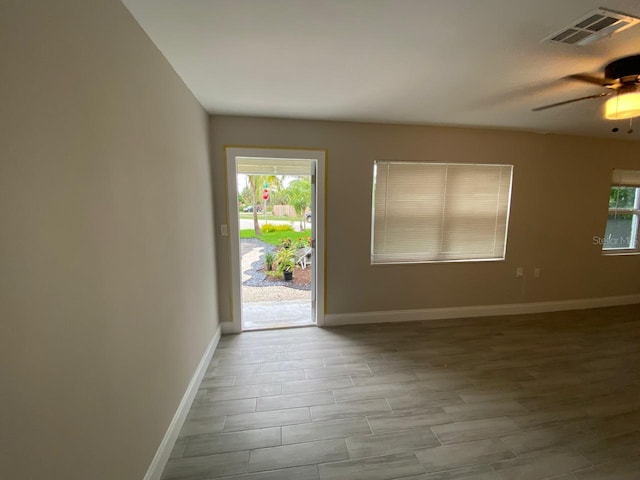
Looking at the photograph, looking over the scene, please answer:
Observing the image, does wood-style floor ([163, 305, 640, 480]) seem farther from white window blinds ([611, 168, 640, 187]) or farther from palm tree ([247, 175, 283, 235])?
palm tree ([247, 175, 283, 235])

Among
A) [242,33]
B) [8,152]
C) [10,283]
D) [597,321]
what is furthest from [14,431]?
[597,321]

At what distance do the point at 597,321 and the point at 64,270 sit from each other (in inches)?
198

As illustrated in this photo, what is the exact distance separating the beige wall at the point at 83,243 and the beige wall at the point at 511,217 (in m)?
1.40

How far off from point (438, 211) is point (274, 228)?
3167mm

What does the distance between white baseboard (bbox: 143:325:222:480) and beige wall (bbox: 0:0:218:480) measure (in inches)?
2.2

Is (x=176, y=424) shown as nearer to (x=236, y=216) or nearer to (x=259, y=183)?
(x=236, y=216)

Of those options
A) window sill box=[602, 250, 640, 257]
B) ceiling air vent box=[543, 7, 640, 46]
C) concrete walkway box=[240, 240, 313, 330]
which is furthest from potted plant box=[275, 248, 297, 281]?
window sill box=[602, 250, 640, 257]

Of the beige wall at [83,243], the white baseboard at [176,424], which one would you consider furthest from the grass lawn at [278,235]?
the beige wall at [83,243]

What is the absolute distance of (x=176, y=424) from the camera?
1.68 metres

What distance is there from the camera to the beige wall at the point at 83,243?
0.67 metres

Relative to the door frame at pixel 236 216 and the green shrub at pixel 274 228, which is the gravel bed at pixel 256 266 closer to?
the green shrub at pixel 274 228

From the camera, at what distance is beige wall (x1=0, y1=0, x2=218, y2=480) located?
0.67m

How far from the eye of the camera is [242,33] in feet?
4.41

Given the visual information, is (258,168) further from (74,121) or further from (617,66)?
(617,66)
